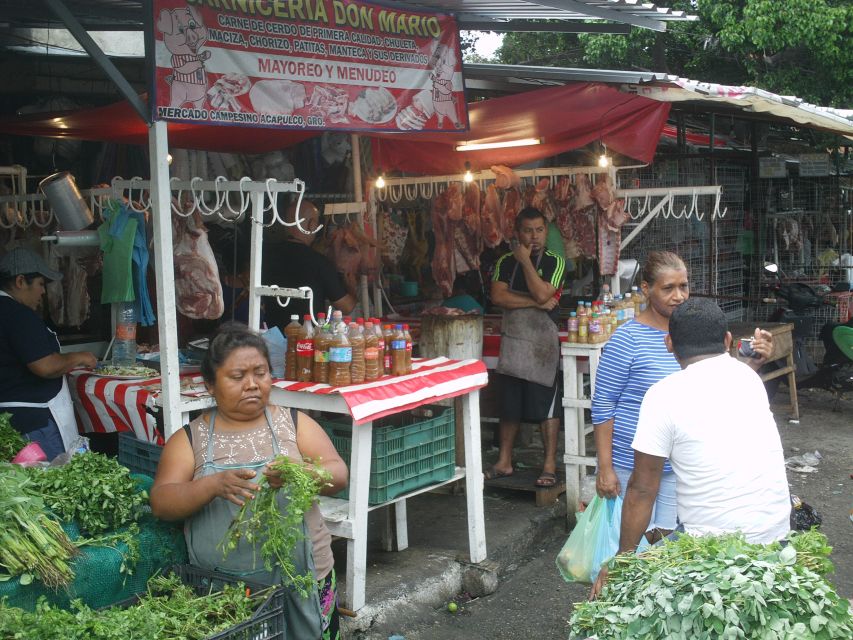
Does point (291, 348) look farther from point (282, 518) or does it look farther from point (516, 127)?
point (516, 127)

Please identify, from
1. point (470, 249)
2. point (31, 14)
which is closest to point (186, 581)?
point (31, 14)

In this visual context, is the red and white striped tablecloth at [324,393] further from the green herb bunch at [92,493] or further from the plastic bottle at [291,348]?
the green herb bunch at [92,493]

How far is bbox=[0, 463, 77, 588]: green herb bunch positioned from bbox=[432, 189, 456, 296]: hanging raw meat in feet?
18.5

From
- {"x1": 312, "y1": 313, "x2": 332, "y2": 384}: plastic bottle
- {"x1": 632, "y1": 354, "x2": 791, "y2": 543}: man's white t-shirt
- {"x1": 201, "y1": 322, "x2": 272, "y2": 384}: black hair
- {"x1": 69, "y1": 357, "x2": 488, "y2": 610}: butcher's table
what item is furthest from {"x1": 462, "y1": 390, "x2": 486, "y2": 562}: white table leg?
{"x1": 632, "y1": 354, "x2": 791, "y2": 543}: man's white t-shirt

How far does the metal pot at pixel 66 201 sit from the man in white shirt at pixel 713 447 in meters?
4.02

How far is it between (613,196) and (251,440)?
4.78m

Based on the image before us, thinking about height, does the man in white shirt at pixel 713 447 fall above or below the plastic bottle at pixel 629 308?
below

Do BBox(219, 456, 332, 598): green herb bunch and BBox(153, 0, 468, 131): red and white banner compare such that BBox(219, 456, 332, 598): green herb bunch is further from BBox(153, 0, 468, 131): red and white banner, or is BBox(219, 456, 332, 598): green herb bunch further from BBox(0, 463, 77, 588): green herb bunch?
BBox(153, 0, 468, 131): red and white banner

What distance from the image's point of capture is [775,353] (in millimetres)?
9156

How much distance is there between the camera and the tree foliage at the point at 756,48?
1458 centimetres

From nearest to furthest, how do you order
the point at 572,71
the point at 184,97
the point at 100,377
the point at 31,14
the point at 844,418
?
1. the point at 184,97
2. the point at 100,377
3. the point at 31,14
4. the point at 572,71
5. the point at 844,418

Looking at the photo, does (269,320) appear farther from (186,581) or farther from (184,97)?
(186,581)

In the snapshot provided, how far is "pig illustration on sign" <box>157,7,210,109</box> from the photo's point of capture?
4.63 metres

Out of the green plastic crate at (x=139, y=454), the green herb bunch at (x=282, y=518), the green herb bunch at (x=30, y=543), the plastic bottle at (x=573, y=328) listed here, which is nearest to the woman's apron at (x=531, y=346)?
the plastic bottle at (x=573, y=328)
